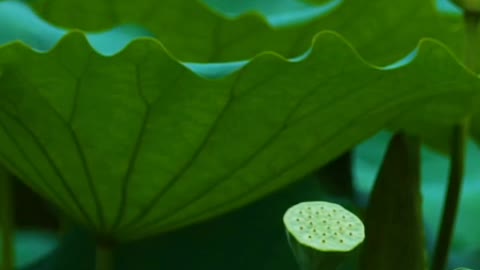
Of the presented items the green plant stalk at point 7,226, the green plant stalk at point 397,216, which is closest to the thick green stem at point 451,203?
the green plant stalk at point 397,216

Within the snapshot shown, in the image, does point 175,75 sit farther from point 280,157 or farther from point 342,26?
point 342,26

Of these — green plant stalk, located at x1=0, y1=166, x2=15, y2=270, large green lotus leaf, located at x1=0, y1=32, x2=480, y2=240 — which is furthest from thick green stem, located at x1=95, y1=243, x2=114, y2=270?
green plant stalk, located at x1=0, y1=166, x2=15, y2=270

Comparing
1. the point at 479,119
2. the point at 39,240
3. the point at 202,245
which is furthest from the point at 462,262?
the point at 39,240

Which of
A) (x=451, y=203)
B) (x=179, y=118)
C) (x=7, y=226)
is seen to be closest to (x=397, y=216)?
(x=451, y=203)

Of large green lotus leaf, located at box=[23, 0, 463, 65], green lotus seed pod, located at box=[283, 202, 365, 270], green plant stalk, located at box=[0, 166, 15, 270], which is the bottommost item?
green plant stalk, located at box=[0, 166, 15, 270]

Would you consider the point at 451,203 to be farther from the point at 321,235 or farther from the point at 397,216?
the point at 321,235

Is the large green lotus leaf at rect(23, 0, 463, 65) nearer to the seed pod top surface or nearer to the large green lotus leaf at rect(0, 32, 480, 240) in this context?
the large green lotus leaf at rect(0, 32, 480, 240)
